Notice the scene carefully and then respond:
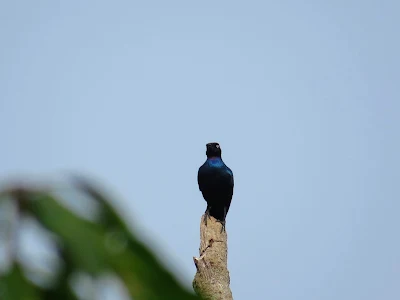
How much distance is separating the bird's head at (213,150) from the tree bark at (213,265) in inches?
141

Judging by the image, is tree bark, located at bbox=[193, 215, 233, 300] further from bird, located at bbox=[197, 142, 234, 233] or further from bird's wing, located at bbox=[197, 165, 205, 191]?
bird's wing, located at bbox=[197, 165, 205, 191]

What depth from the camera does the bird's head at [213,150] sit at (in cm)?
1130

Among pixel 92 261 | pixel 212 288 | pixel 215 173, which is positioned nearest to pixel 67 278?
pixel 92 261

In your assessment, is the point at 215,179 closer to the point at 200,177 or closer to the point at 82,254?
the point at 200,177

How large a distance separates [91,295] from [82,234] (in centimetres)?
7

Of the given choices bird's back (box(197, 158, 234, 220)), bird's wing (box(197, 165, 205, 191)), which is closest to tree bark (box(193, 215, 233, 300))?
bird's back (box(197, 158, 234, 220))

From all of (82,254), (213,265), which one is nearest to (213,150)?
(213,265)

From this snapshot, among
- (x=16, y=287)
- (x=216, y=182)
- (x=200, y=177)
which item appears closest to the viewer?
(x=16, y=287)

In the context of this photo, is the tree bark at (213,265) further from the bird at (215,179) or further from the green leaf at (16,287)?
the green leaf at (16,287)

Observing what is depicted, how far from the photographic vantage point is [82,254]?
78cm

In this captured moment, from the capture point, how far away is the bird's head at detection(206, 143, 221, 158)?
11.3m

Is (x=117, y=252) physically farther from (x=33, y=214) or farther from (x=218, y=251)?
(x=218, y=251)

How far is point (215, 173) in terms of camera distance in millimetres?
11203

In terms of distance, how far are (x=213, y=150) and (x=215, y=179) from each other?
1.50 ft
